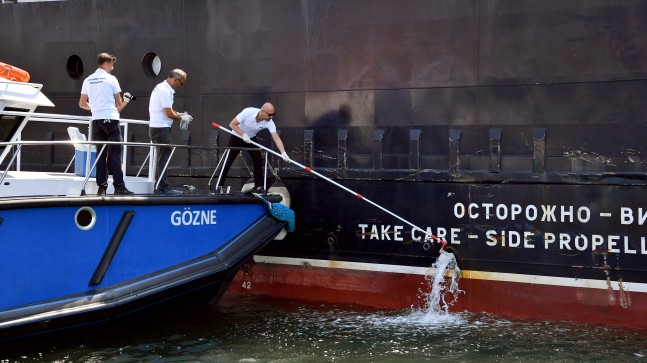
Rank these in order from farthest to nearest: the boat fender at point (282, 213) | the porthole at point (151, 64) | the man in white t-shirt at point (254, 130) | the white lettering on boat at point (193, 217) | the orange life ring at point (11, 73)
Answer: the porthole at point (151, 64) → the man in white t-shirt at point (254, 130) → the boat fender at point (282, 213) → the orange life ring at point (11, 73) → the white lettering on boat at point (193, 217)

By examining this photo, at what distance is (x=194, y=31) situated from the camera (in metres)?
9.43

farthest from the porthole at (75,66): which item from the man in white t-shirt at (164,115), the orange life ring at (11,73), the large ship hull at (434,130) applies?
the man in white t-shirt at (164,115)

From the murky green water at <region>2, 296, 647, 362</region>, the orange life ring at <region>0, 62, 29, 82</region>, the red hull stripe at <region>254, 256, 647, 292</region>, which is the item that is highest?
the orange life ring at <region>0, 62, 29, 82</region>

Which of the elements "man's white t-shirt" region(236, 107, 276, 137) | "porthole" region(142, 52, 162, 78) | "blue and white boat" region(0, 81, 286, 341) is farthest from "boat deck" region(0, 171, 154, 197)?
"porthole" region(142, 52, 162, 78)

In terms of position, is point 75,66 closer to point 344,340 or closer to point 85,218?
point 85,218

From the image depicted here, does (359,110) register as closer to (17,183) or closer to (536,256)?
(536,256)

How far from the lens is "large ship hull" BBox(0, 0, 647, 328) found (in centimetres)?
745

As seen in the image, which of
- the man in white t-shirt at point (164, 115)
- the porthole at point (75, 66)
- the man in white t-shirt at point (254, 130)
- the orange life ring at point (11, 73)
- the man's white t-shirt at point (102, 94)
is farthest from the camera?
the porthole at point (75, 66)

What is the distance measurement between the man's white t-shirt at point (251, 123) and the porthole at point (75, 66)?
8.45 ft

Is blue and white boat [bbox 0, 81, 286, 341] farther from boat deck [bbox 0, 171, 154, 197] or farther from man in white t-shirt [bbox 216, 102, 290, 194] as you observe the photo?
man in white t-shirt [bbox 216, 102, 290, 194]

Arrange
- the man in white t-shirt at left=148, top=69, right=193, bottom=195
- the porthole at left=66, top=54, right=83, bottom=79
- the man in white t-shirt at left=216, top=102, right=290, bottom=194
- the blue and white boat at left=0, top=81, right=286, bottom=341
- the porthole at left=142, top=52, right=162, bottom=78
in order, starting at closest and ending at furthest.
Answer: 1. the blue and white boat at left=0, top=81, right=286, bottom=341
2. the man in white t-shirt at left=148, top=69, right=193, bottom=195
3. the man in white t-shirt at left=216, top=102, right=290, bottom=194
4. the porthole at left=142, top=52, right=162, bottom=78
5. the porthole at left=66, top=54, right=83, bottom=79

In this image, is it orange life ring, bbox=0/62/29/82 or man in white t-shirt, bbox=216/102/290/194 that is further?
man in white t-shirt, bbox=216/102/290/194

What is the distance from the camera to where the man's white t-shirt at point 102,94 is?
7.37m

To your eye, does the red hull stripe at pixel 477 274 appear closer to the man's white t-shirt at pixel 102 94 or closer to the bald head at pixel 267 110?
the bald head at pixel 267 110
